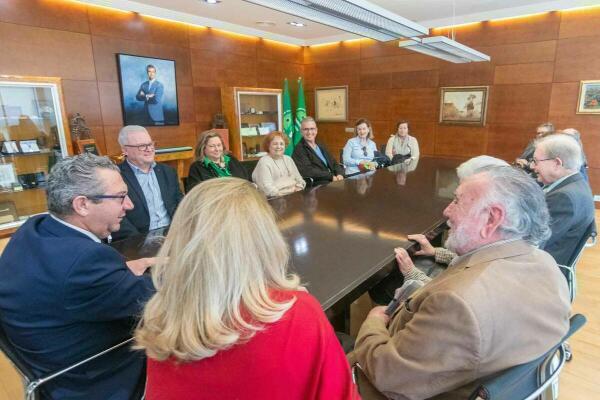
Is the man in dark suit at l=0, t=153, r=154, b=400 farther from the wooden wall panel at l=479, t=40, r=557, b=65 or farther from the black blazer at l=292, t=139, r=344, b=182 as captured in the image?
the wooden wall panel at l=479, t=40, r=557, b=65

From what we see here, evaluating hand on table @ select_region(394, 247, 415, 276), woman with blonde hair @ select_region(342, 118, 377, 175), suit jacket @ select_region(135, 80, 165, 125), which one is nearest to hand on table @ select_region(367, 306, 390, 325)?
hand on table @ select_region(394, 247, 415, 276)

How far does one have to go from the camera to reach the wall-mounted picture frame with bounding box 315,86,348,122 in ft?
24.6

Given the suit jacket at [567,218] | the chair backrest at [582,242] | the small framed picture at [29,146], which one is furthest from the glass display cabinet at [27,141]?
the chair backrest at [582,242]

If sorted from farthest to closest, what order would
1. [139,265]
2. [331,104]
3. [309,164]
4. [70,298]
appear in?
[331,104]
[309,164]
[139,265]
[70,298]

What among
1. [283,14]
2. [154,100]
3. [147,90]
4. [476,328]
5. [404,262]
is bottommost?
[404,262]

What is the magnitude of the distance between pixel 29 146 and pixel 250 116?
11.5 feet

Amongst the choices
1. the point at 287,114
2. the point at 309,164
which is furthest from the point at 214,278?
the point at 287,114

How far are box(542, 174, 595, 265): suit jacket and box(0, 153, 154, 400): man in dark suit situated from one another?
194 cm

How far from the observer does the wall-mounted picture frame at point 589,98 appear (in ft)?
16.4

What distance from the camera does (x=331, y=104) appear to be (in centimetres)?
768

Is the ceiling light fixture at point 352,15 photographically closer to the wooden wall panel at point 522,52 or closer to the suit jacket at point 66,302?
the suit jacket at point 66,302

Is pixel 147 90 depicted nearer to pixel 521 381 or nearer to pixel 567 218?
pixel 567 218

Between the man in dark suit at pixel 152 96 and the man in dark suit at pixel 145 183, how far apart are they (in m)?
3.13

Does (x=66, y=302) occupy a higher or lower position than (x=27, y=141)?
lower
